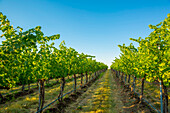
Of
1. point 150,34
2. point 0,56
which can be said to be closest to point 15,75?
point 0,56

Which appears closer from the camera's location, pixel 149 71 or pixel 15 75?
pixel 15 75

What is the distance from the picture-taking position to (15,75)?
585cm

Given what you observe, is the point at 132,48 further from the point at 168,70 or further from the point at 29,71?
the point at 29,71

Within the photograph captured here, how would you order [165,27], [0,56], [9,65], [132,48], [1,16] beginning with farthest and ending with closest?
[132,48] < [165,27] < [9,65] < [1,16] < [0,56]

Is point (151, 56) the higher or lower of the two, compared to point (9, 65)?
higher

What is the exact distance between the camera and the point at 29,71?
8.56m

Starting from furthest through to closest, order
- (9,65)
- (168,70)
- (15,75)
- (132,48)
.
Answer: (132,48)
(168,70)
(15,75)
(9,65)

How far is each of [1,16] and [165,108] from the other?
1081 cm

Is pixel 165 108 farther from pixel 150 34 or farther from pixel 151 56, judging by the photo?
pixel 150 34

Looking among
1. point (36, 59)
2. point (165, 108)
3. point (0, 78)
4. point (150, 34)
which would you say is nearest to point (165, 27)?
point (150, 34)

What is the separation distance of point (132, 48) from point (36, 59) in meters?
12.9

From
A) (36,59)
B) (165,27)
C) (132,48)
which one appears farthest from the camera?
(132,48)

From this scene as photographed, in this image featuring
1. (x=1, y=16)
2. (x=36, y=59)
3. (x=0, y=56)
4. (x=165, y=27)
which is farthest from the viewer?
(x=36, y=59)

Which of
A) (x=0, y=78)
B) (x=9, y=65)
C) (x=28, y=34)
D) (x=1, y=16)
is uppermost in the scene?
(x=1, y=16)
